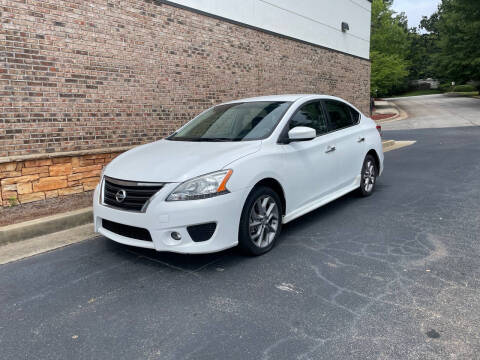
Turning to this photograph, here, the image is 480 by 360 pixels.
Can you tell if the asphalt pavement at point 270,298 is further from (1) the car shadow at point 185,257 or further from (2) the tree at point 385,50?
(2) the tree at point 385,50

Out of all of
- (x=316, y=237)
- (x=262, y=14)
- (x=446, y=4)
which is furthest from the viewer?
(x=446, y=4)

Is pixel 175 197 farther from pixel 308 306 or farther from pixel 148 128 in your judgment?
pixel 148 128

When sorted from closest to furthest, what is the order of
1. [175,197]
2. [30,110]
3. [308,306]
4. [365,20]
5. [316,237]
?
1. [308,306]
2. [175,197]
3. [316,237]
4. [30,110]
5. [365,20]

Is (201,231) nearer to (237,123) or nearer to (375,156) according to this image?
(237,123)

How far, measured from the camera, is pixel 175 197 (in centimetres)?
347

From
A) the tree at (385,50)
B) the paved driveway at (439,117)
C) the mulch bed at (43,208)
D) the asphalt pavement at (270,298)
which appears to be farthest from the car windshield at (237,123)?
the tree at (385,50)

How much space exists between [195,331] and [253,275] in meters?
0.98

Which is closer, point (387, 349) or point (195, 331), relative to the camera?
point (387, 349)

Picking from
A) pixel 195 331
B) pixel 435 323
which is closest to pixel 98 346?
pixel 195 331

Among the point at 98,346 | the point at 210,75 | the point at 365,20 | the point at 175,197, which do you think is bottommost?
the point at 98,346

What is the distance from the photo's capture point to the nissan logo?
369cm

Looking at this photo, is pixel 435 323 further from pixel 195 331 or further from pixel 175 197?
pixel 175 197

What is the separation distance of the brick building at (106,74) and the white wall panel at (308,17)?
5cm

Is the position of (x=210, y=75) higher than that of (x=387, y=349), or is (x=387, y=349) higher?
(x=210, y=75)
